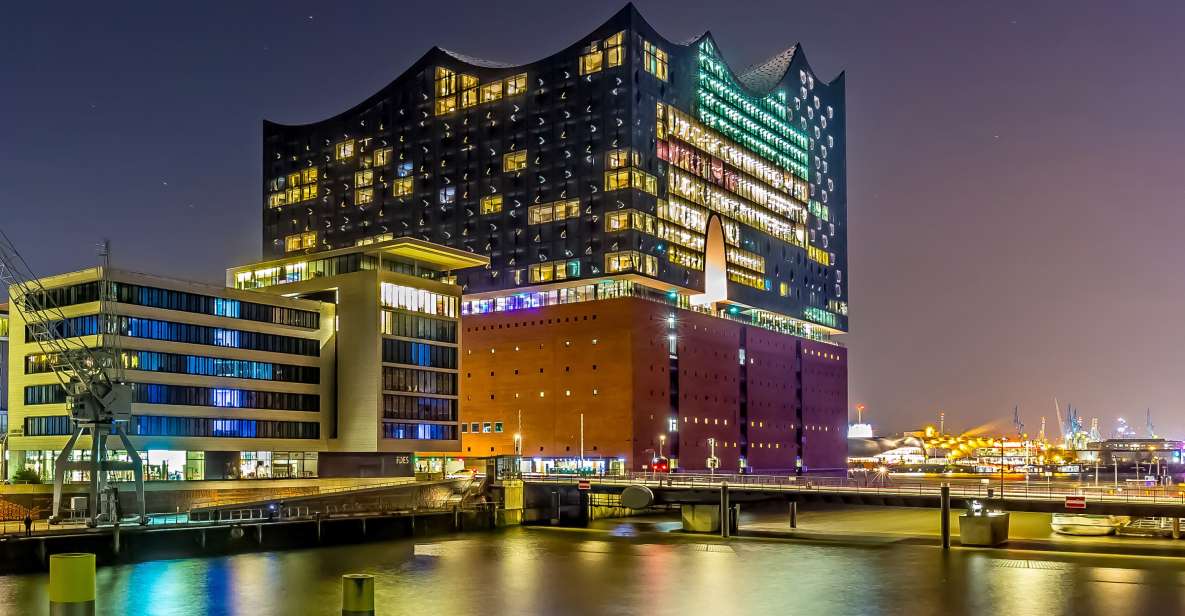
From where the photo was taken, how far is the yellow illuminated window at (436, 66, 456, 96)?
155000 millimetres

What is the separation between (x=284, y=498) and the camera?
8781 centimetres

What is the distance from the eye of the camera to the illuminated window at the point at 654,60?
141250 millimetres

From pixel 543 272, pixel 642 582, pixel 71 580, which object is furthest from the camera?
pixel 543 272

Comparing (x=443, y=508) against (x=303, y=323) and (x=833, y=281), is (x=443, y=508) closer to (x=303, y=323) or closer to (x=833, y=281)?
(x=303, y=323)

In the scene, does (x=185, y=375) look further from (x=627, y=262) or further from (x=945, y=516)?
(x=945, y=516)

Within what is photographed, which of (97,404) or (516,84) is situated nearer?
(97,404)

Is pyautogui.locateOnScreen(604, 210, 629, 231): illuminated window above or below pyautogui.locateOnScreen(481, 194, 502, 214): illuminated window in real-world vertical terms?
below

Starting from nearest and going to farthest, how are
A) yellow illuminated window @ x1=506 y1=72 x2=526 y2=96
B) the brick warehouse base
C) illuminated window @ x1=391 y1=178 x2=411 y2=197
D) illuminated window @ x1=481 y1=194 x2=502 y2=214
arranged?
the brick warehouse base
yellow illuminated window @ x1=506 y1=72 x2=526 y2=96
illuminated window @ x1=481 y1=194 x2=502 y2=214
illuminated window @ x1=391 y1=178 x2=411 y2=197

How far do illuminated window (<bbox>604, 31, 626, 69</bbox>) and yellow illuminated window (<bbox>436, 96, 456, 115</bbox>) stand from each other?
25764 mm

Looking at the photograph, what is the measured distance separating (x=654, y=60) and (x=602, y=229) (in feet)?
76.7

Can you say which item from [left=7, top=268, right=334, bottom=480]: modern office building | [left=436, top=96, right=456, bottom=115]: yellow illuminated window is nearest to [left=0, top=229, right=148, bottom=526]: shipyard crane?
[left=7, top=268, right=334, bottom=480]: modern office building

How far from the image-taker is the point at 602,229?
138000 millimetres

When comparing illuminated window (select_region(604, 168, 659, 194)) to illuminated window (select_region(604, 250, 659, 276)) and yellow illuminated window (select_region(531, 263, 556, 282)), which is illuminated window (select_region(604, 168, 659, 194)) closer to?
illuminated window (select_region(604, 250, 659, 276))

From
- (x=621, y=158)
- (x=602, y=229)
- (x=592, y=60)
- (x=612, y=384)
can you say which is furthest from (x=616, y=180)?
(x=612, y=384)
